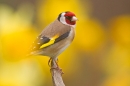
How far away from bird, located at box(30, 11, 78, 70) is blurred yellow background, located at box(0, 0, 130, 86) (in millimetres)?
161

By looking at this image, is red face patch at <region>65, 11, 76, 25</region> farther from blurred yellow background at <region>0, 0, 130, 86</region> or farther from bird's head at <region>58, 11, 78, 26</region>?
blurred yellow background at <region>0, 0, 130, 86</region>

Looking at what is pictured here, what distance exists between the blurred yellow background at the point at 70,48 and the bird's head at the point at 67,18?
0.54 ft

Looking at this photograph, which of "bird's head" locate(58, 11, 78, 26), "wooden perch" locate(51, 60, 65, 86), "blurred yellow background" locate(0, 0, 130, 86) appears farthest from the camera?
"blurred yellow background" locate(0, 0, 130, 86)

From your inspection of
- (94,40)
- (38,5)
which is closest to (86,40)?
(94,40)

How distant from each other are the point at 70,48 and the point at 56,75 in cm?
38

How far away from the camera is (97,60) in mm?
1354

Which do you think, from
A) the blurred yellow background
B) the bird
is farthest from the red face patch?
the blurred yellow background

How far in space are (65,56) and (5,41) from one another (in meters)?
0.17

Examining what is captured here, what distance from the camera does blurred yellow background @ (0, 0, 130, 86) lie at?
46.3 inches

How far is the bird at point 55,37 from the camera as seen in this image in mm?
965

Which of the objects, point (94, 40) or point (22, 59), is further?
point (94, 40)

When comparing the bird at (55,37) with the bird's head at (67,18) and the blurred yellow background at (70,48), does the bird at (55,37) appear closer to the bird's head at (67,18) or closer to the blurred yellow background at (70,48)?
the bird's head at (67,18)

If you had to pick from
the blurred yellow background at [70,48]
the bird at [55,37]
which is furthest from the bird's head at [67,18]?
the blurred yellow background at [70,48]

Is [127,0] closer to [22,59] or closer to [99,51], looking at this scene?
[99,51]
